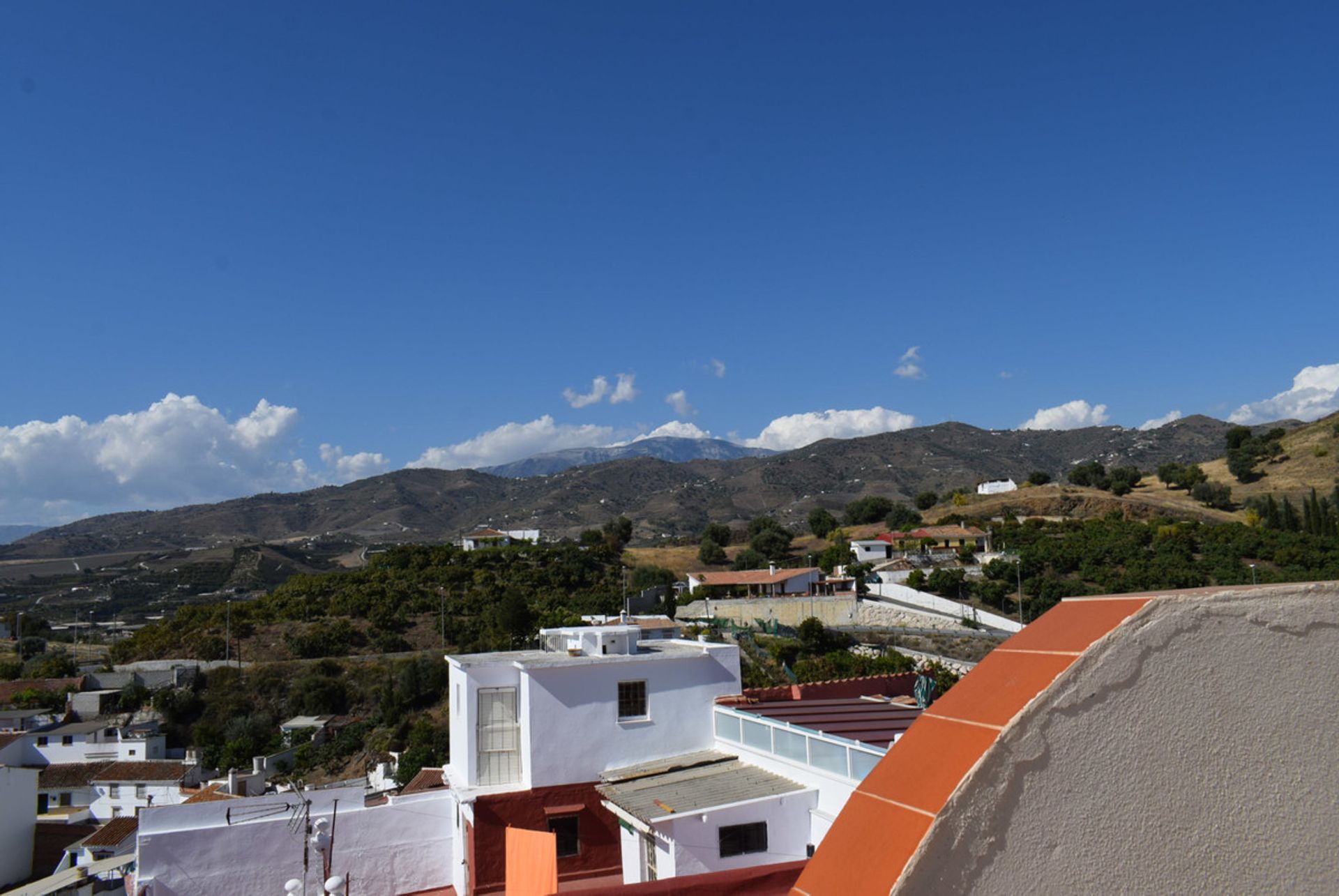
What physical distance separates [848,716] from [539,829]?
4.26m

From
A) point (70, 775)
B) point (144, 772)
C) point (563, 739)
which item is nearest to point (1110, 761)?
point (563, 739)

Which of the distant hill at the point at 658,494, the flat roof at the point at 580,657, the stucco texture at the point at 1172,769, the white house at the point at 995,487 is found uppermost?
the distant hill at the point at 658,494

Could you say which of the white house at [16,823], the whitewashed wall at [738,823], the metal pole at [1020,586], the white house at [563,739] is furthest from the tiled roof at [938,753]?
the metal pole at [1020,586]

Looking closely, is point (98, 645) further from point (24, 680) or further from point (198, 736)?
point (198, 736)

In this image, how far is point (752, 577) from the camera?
172ft

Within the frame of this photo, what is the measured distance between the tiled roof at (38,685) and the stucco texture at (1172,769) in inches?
1976

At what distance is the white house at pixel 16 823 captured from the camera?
2309 cm

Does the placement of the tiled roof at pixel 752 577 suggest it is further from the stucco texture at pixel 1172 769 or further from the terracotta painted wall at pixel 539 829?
the stucco texture at pixel 1172 769

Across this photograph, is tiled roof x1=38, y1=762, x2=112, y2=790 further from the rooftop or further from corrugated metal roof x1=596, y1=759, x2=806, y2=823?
the rooftop

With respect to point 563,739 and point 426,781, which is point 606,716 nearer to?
point 563,739

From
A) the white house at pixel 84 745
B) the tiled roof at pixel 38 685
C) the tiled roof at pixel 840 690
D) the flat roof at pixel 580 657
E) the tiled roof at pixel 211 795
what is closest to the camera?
the flat roof at pixel 580 657

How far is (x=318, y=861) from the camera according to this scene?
36.8 feet

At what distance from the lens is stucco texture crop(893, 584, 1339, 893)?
1.88 meters

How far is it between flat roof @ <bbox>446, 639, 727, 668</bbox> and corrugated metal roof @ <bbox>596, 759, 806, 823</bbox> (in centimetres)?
153
